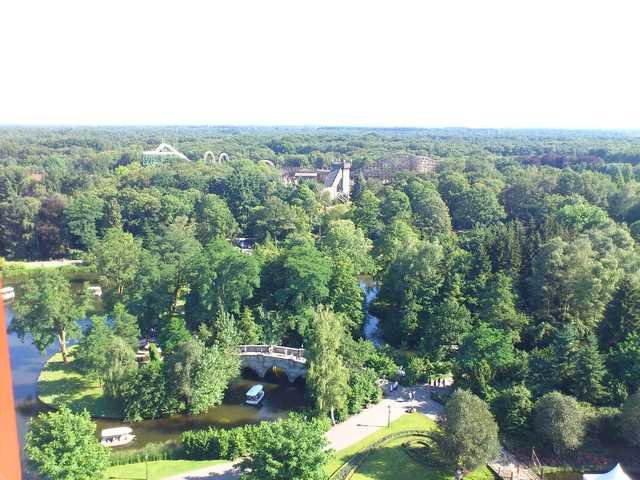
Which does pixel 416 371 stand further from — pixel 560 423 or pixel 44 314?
pixel 44 314

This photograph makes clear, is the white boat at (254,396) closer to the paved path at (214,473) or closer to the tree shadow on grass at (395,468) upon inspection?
the paved path at (214,473)

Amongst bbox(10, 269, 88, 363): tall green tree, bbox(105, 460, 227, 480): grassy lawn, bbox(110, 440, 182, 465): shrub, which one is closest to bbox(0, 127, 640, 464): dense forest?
bbox(10, 269, 88, 363): tall green tree

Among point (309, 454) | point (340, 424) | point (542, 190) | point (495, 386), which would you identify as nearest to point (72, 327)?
point (340, 424)

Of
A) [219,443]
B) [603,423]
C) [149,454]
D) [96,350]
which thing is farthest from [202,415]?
[603,423]

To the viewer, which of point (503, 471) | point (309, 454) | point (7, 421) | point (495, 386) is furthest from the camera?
point (495, 386)

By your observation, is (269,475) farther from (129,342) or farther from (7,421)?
(7,421)
